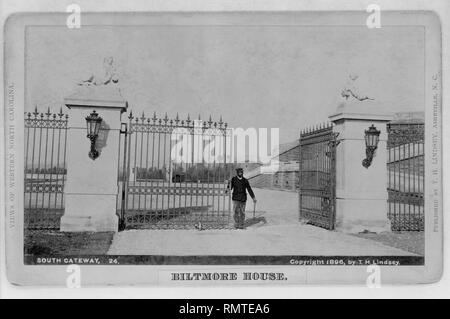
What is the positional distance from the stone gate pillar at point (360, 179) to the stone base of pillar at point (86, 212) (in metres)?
2.64

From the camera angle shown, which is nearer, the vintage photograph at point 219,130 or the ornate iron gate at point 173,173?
the vintage photograph at point 219,130

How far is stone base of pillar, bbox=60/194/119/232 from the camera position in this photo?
18.9 feet

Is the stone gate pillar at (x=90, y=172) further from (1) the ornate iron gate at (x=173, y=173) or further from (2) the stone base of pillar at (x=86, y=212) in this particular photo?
(1) the ornate iron gate at (x=173, y=173)

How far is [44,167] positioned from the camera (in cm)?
573

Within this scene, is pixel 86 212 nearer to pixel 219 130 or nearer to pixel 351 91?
pixel 219 130

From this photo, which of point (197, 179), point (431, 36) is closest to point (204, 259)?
point (197, 179)

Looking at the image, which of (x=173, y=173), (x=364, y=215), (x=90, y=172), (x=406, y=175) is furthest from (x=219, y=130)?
(x=406, y=175)

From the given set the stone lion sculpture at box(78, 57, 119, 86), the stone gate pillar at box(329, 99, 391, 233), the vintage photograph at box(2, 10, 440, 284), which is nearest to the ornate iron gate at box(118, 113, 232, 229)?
the vintage photograph at box(2, 10, 440, 284)

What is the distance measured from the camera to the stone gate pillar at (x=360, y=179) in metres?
5.92

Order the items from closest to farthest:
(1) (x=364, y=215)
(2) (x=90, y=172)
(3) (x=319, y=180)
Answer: (2) (x=90, y=172)
(1) (x=364, y=215)
(3) (x=319, y=180)

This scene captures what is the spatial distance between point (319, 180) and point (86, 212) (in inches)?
107

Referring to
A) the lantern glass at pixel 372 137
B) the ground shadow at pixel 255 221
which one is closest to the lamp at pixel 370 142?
the lantern glass at pixel 372 137
